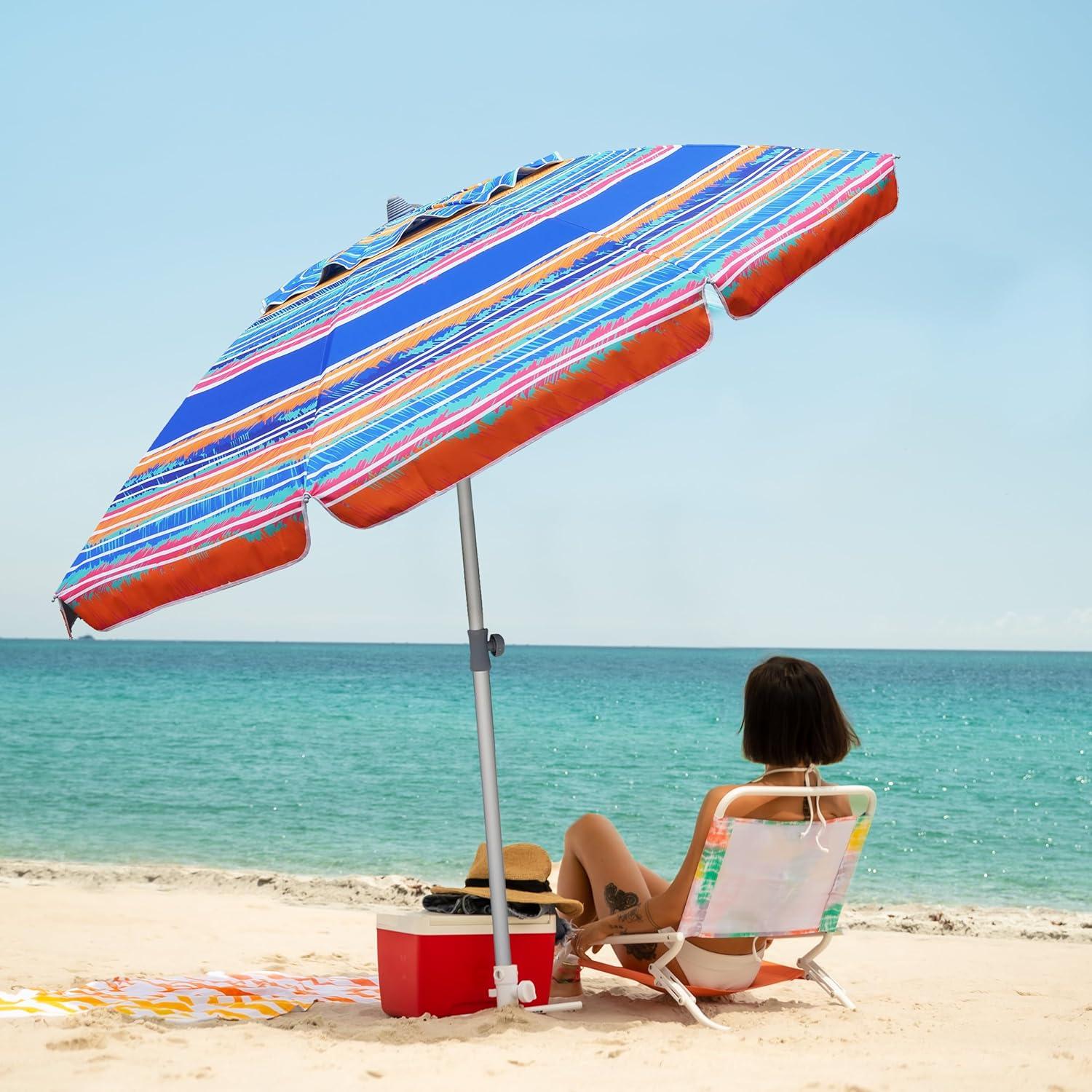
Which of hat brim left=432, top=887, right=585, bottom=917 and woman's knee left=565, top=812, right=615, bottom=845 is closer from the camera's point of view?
hat brim left=432, top=887, right=585, bottom=917

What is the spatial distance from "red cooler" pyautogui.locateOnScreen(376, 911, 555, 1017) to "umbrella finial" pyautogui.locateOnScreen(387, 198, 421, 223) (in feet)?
7.34

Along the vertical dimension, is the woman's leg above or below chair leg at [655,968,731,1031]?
above

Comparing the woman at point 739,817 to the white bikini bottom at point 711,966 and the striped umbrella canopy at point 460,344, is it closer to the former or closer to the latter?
the white bikini bottom at point 711,966

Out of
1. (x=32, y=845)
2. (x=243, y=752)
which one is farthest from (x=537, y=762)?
(x=32, y=845)

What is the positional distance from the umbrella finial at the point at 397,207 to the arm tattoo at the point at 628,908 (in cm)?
230

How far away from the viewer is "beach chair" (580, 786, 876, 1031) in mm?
3164

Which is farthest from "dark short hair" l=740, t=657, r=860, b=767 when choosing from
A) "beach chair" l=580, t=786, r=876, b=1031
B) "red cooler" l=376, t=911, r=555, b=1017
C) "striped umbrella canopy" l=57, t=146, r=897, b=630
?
"striped umbrella canopy" l=57, t=146, r=897, b=630

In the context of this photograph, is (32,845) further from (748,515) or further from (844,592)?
(844,592)

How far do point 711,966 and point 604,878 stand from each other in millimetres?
414

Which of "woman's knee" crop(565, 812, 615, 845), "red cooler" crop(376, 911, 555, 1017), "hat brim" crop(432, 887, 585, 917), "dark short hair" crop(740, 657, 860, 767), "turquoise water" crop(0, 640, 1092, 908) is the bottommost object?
"turquoise water" crop(0, 640, 1092, 908)

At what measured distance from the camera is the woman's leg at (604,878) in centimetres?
353

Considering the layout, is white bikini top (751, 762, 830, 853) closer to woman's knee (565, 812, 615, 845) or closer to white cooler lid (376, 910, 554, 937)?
woman's knee (565, 812, 615, 845)

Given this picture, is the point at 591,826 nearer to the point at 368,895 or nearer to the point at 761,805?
the point at 761,805

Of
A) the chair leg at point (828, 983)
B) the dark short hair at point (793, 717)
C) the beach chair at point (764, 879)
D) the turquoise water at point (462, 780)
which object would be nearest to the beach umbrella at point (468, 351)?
the beach chair at point (764, 879)
